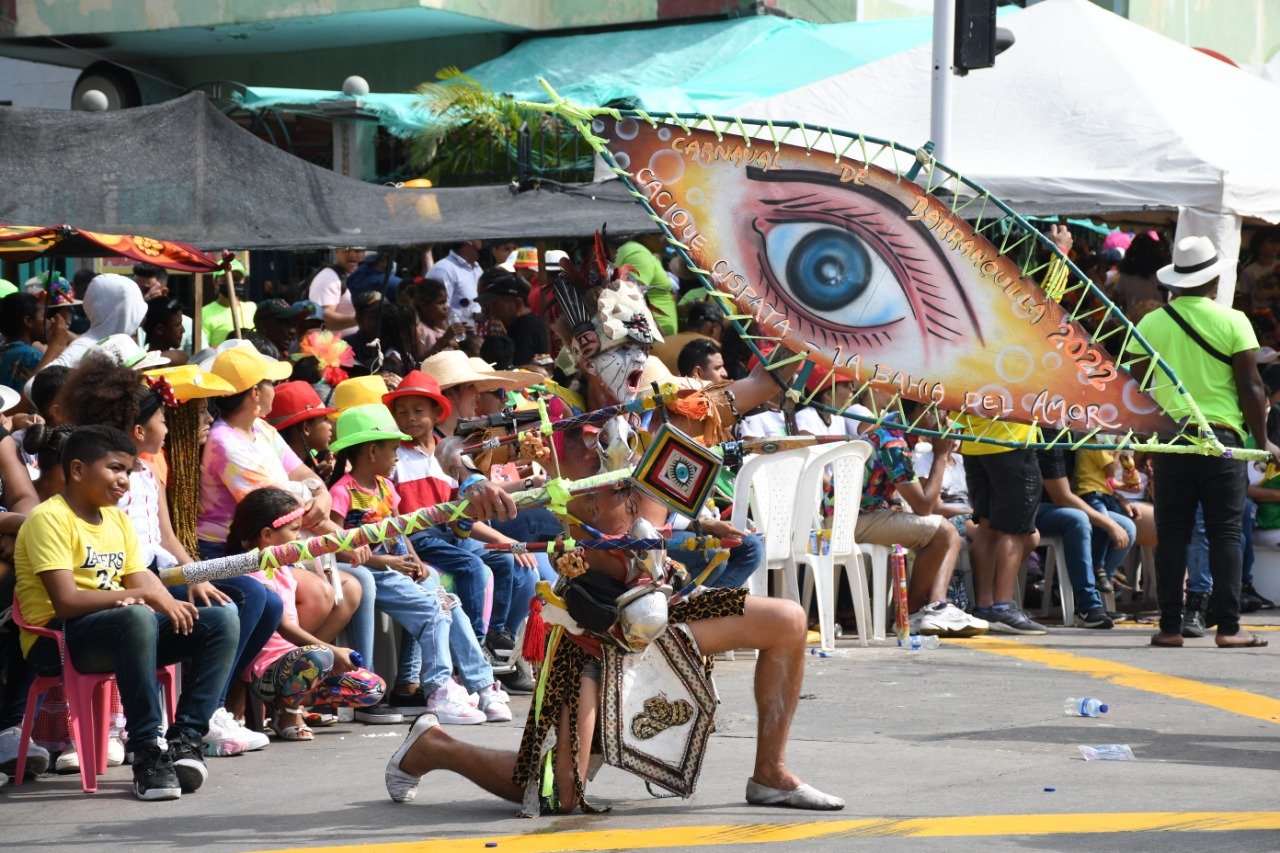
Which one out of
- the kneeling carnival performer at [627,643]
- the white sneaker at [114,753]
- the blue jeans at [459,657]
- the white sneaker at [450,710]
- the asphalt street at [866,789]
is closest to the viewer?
the asphalt street at [866,789]

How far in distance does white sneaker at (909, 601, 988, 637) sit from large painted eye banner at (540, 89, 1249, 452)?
Answer: 4588mm

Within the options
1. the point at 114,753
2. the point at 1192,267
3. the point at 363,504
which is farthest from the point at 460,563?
the point at 1192,267

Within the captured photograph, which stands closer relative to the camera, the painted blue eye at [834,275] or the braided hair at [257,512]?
the painted blue eye at [834,275]

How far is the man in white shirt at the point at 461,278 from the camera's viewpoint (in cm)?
1427

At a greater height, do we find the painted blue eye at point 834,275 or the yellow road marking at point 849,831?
the painted blue eye at point 834,275

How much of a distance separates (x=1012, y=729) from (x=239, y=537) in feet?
10.4

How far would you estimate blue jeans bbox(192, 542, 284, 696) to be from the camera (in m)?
6.83

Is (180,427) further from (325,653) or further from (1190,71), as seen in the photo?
(1190,71)

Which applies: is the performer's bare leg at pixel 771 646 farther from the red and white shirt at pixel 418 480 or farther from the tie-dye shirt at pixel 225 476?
the red and white shirt at pixel 418 480

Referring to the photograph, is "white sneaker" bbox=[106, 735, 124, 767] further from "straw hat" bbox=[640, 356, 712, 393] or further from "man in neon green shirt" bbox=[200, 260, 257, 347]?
"man in neon green shirt" bbox=[200, 260, 257, 347]

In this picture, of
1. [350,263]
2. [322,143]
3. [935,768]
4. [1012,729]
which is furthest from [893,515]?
→ [322,143]

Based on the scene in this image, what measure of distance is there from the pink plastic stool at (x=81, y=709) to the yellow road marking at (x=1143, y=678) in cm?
448

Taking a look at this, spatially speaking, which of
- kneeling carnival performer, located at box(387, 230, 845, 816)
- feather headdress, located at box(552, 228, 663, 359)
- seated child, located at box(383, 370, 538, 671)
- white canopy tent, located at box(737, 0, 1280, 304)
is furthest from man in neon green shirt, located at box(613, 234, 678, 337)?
kneeling carnival performer, located at box(387, 230, 845, 816)

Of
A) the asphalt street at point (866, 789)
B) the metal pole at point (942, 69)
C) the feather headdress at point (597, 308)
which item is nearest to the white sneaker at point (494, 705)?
the asphalt street at point (866, 789)
